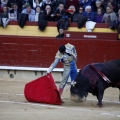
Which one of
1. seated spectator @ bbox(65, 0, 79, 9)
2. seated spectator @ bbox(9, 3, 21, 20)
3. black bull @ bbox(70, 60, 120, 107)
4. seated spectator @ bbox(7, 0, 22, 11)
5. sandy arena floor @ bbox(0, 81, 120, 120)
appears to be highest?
seated spectator @ bbox(65, 0, 79, 9)

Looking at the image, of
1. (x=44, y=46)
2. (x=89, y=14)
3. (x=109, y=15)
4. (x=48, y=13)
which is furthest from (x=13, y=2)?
(x=109, y=15)

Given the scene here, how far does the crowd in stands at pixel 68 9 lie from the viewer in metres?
14.0

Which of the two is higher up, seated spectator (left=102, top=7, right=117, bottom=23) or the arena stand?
seated spectator (left=102, top=7, right=117, bottom=23)

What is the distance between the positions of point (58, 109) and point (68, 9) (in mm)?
4832

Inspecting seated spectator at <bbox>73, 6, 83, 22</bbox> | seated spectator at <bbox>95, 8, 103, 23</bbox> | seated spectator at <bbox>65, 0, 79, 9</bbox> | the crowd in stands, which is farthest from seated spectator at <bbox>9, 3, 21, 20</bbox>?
seated spectator at <bbox>95, 8, 103, 23</bbox>

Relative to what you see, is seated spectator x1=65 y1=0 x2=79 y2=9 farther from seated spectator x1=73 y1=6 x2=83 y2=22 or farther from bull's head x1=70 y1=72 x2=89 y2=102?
bull's head x1=70 y1=72 x2=89 y2=102

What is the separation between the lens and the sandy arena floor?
29.8 feet

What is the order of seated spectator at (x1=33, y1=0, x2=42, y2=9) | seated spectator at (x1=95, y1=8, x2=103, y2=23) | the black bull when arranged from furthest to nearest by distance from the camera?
seated spectator at (x1=33, y1=0, x2=42, y2=9) → seated spectator at (x1=95, y1=8, x2=103, y2=23) → the black bull

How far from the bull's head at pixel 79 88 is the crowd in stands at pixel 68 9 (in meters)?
3.44

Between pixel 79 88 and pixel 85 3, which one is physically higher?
pixel 85 3

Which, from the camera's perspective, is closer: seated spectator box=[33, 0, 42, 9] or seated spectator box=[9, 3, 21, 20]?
seated spectator box=[9, 3, 21, 20]

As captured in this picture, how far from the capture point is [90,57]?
47.3 feet

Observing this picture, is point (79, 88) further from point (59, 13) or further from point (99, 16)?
point (59, 13)

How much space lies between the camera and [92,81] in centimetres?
1055
